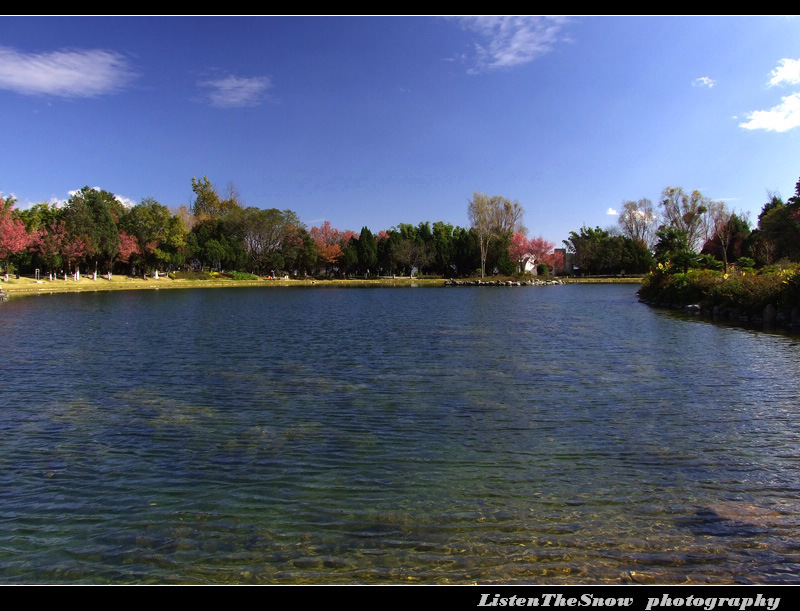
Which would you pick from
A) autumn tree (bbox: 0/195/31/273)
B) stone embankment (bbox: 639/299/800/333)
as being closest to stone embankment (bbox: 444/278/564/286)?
stone embankment (bbox: 639/299/800/333)

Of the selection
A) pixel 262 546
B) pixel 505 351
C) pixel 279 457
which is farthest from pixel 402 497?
pixel 505 351

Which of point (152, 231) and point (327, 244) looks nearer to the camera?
point (152, 231)

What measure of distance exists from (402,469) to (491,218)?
81.5 m

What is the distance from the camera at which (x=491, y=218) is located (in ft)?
277

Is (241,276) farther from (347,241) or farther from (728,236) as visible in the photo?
(728,236)

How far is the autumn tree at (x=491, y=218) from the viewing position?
82.9 m

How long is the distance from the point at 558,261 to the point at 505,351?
295 feet

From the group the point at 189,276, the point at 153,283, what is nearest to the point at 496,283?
the point at 189,276

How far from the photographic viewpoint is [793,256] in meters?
43.3

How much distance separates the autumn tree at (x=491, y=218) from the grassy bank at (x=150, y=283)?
1107 cm

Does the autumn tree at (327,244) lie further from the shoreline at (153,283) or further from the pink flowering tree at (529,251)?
the pink flowering tree at (529,251)

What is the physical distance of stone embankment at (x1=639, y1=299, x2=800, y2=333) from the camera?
776 inches

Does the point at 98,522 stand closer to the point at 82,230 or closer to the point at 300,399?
the point at 300,399

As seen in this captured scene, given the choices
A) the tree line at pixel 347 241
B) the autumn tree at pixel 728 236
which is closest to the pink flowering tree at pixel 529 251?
the tree line at pixel 347 241
